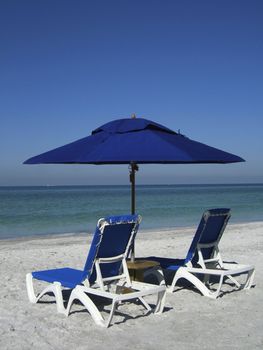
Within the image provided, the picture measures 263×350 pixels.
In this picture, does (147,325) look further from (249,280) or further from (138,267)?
(249,280)

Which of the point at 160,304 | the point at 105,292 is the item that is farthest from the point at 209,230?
the point at 105,292

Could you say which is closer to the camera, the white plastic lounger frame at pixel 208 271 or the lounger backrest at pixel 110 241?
the lounger backrest at pixel 110 241

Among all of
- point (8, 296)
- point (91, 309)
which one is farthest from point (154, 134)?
point (8, 296)

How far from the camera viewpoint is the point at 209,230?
589 centimetres

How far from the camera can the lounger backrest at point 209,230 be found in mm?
5711

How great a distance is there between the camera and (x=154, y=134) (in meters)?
5.57

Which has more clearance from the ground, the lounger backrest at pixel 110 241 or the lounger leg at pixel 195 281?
the lounger backrest at pixel 110 241

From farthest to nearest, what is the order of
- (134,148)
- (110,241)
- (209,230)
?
(209,230)
(134,148)
(110,241)

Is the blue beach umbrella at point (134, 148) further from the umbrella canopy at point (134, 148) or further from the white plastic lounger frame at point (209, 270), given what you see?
the white plastic lounger frame at point (209, 270)

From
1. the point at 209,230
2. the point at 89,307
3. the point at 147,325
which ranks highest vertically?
the point at 209,230

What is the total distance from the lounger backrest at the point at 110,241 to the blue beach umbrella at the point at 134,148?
0.60 m

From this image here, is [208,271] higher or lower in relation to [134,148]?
lower

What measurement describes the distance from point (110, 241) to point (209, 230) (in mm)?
1445

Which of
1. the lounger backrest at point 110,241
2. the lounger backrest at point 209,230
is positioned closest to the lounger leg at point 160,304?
the lounger backrest at point 110,241
